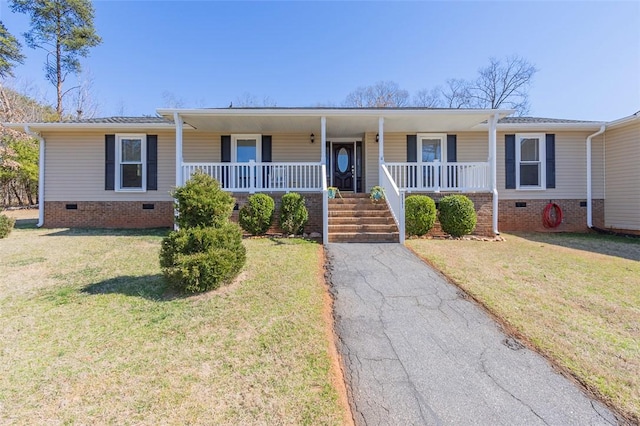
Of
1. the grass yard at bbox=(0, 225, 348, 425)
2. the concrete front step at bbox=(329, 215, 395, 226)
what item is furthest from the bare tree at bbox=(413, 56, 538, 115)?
the grass yard at bbox=(0, 225, 348, 425)

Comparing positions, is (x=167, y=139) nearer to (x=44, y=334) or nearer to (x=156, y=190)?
(x=156, y=190)

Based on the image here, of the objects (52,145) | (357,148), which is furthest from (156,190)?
(357,148)

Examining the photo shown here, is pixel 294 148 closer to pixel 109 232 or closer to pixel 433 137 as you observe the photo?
pixel 433 137

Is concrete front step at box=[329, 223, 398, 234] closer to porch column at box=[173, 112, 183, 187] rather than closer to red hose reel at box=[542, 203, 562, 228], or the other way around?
porch column at box=[173, 112, 183, 187]

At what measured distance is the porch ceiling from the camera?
8852 mm

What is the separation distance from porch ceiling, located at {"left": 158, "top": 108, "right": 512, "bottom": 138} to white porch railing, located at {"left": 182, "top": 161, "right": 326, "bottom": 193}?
4.41 ft

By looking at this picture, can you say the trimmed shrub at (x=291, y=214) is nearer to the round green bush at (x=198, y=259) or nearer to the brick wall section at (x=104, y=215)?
the round green bush at (x=198, y=259)

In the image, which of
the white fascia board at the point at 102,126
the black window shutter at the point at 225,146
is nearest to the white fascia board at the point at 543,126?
the black window shutter at the point at 225,146

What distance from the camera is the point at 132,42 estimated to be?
61.5 ft

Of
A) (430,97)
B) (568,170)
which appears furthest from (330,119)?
(430,97)

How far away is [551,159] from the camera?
10.7m

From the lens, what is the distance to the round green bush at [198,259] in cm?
421

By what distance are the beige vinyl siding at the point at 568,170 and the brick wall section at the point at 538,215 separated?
211 mm

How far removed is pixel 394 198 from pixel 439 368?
18.2ft
